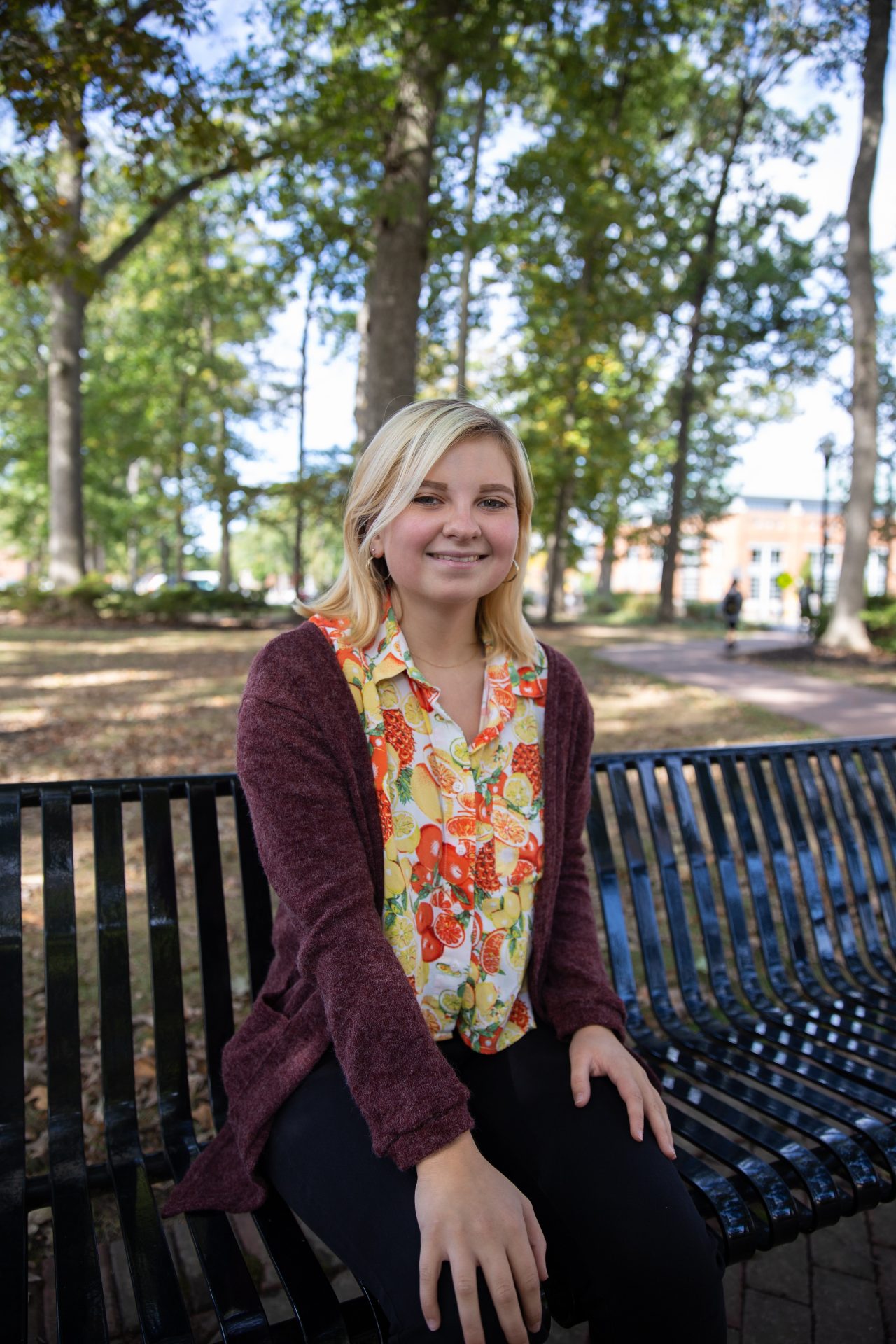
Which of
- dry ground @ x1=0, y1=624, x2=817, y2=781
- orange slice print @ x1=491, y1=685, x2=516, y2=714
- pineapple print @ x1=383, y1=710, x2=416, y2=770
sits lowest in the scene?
dry ground @ x1=0, y1=624, x2=817, y2=781

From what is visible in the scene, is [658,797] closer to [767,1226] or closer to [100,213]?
[767,1226]

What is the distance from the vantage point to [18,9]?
4129 mm

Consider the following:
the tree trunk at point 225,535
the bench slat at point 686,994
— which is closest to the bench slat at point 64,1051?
the bench slat at point 686,994

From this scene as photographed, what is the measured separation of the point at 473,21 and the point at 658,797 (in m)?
6.33

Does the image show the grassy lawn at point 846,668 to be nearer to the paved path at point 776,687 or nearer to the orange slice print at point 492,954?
the paved path at point 776,687

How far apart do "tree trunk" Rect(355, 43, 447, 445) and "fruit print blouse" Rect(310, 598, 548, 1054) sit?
17.1ft

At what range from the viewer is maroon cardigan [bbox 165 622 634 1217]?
1.46 m

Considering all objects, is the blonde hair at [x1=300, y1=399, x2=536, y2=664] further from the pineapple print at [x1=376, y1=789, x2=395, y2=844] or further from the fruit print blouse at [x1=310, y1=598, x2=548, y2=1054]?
the pineapple print at [x1=376, y1=789, x2=395, y2=844]

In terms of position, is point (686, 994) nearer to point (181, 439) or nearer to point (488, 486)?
point (488, 486)

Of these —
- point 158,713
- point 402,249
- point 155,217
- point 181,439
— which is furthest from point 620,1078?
point 181,439

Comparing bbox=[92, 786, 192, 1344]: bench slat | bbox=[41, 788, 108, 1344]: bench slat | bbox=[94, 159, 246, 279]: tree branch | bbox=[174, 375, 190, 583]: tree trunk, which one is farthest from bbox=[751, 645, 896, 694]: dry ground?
bbox=[174, 375, 190, 583]: tree trunk

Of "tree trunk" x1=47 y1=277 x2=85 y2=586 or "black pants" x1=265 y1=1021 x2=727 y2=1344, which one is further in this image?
"tree trunk" x1=47 y1=277 x2=85 y2=586

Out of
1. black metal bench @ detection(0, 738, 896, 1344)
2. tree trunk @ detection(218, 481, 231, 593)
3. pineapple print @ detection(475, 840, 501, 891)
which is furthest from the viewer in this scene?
tree trunk @ detection(218, 481, 231, 593)

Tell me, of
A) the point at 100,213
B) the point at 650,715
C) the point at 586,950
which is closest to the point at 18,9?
the point at 586,950
